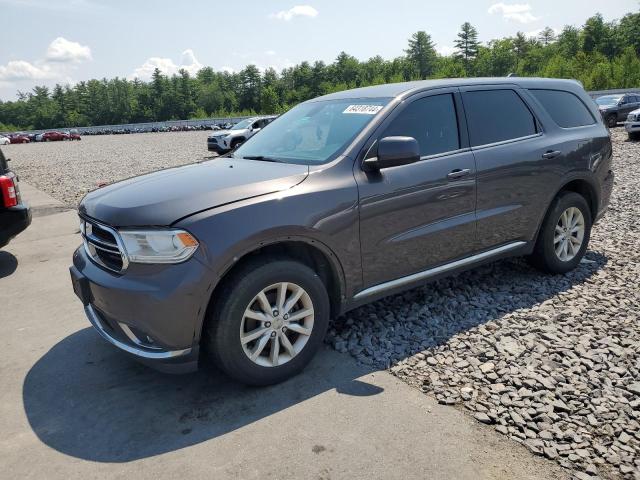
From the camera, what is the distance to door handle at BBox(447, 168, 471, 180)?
3922 millimetres

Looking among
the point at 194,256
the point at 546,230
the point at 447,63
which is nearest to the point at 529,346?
the point at 546,230

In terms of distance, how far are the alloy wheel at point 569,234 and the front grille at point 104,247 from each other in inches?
152

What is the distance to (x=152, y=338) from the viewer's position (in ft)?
9.54

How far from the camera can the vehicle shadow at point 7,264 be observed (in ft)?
19.5

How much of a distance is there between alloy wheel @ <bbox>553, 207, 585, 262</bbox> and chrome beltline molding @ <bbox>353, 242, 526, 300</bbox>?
54 cm

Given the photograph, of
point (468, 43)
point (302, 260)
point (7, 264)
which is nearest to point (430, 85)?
point (302, 260)

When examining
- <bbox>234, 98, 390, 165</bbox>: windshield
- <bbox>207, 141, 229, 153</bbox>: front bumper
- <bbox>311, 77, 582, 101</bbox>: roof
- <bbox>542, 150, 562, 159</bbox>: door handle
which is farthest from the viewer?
<bbox>207, 141, 229, 153</bbox>: front bumper

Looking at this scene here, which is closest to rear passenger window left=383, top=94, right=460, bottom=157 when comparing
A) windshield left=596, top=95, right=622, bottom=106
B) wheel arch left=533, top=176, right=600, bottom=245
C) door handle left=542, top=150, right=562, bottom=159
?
door handle left=542, top=150, right=562, bottom=159

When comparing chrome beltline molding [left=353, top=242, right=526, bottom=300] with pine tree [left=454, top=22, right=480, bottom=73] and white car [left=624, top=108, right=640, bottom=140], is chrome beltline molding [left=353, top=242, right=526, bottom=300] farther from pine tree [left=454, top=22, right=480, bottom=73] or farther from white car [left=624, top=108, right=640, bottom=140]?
pine tree [left=454, top=22, right=480, bottom=73]

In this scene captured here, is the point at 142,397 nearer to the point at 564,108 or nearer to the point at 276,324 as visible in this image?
the point at 276,324

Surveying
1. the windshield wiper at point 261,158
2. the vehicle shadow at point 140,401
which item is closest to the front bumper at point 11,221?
the vehicle shadow at point 140,401

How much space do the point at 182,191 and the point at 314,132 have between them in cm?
131

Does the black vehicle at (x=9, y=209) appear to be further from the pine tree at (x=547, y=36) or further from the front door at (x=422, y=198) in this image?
the pine tree at (x=547, y=36)

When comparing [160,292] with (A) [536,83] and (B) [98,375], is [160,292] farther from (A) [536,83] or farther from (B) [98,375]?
(A) [536,83]
